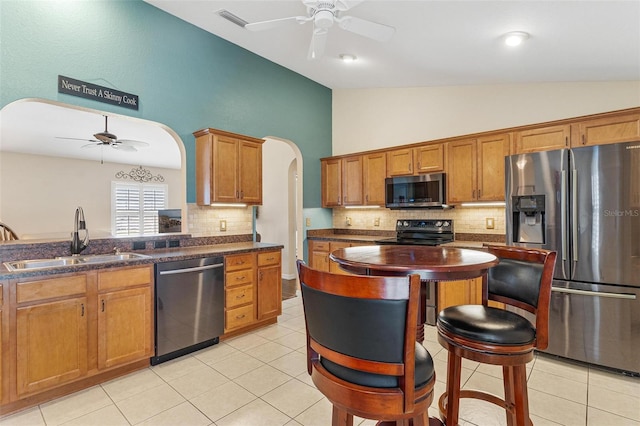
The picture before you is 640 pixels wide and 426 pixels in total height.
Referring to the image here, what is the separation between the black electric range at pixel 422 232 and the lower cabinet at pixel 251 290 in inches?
56.8

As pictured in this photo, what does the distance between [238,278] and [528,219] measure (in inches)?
116

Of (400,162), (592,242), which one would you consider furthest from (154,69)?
(592,242)

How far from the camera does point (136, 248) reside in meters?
3.18

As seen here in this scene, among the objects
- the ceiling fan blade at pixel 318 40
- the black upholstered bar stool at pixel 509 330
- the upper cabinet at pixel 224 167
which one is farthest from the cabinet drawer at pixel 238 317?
the ceiling fan blade at pixel 318 40

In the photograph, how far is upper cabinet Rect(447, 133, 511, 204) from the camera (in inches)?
144

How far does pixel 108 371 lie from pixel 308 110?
13.5ft

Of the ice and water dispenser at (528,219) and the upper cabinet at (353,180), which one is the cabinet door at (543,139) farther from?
the upper cabinet at (353,180)

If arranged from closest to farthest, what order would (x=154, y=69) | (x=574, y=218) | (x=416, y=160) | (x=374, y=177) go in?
(x=574, y=218)
(x=154, y=69)
(x=416, y=160)
(x=374, y=177)

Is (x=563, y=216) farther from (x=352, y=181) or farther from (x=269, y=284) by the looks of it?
(x=269, y=284)

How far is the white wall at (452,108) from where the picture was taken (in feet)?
11.0

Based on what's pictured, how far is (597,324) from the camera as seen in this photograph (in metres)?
2.65

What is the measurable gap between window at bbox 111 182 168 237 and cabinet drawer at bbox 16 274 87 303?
6072 mm

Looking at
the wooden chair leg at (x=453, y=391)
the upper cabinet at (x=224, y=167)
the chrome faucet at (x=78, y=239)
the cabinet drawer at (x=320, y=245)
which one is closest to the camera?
the wooden chair leg at (x=453, y=391)

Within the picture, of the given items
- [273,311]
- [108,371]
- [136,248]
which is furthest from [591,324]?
[136,248]
